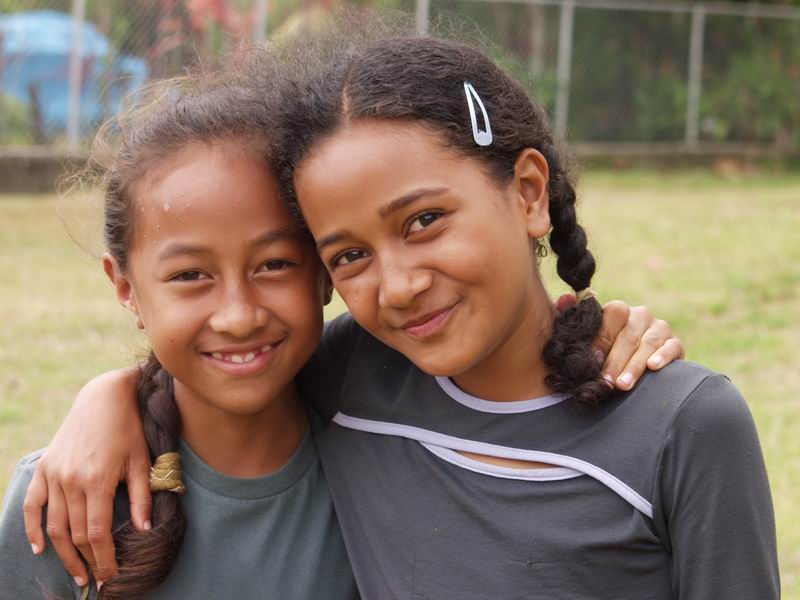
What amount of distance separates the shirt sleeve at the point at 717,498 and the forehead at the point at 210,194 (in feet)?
2.69

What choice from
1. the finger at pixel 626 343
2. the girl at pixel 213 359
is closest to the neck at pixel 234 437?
the girl at pixel 213 359

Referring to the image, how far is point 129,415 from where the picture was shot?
2277 millimetres

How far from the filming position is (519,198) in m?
2.14

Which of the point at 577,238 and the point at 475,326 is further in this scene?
the point at 577,238

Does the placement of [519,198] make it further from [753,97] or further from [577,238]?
[753,97]

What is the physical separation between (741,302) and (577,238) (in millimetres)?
4681

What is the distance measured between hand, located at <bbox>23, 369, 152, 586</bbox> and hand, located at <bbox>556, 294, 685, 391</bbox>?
86cm

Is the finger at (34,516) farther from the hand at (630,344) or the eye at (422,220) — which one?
the hand at (630,344)

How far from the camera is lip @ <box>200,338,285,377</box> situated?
2143mm

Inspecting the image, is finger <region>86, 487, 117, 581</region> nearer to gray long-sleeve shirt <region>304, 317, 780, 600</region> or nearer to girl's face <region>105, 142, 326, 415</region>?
girl's face <region>105, 142, 326, 415</region>

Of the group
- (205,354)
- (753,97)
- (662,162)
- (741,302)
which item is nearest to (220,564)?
(205,354)

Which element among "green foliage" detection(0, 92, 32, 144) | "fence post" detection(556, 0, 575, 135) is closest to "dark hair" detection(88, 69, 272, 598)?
"green foliage" detection(0, 92, 32, 144)

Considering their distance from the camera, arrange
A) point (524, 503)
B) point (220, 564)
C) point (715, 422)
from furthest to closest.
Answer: point (220, 564)
point (524, 503)
point (715, 422)

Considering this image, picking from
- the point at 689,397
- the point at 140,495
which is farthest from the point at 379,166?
the point at 140,495
